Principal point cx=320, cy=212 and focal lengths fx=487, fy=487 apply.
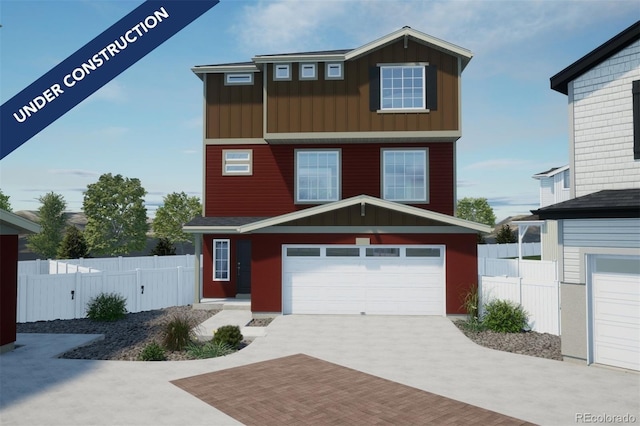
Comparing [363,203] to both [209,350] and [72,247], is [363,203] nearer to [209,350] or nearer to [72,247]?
[209,350]

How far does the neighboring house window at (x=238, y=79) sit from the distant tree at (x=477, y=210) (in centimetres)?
8150

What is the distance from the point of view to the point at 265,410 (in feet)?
27.3

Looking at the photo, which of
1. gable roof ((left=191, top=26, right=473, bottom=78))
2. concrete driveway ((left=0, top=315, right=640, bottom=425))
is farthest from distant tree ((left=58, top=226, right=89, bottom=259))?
gable roof ((left=191, top=26, right=473, bottom=78))

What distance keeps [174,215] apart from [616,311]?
61247 millimetres

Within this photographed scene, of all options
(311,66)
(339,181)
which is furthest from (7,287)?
(311,66)

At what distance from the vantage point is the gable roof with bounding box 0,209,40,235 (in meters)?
11.8

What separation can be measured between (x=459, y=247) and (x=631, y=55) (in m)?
8.02

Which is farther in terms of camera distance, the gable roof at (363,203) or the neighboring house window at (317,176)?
the neighboring house window at (317,176)

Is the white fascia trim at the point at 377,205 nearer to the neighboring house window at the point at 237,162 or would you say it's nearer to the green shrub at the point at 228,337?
the neighboring house window at the point at 237,162

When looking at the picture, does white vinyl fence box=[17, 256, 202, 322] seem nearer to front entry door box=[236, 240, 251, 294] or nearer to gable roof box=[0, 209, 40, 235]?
front entry door box=[236, 240, 251, 294]

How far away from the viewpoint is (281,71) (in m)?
19.8

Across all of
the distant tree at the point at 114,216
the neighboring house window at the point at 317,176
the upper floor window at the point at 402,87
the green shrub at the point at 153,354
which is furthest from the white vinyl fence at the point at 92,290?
the distant tree at the point at 114,216

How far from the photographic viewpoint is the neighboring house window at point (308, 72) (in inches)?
775

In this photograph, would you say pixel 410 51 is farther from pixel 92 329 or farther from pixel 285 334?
pixel 92 329
